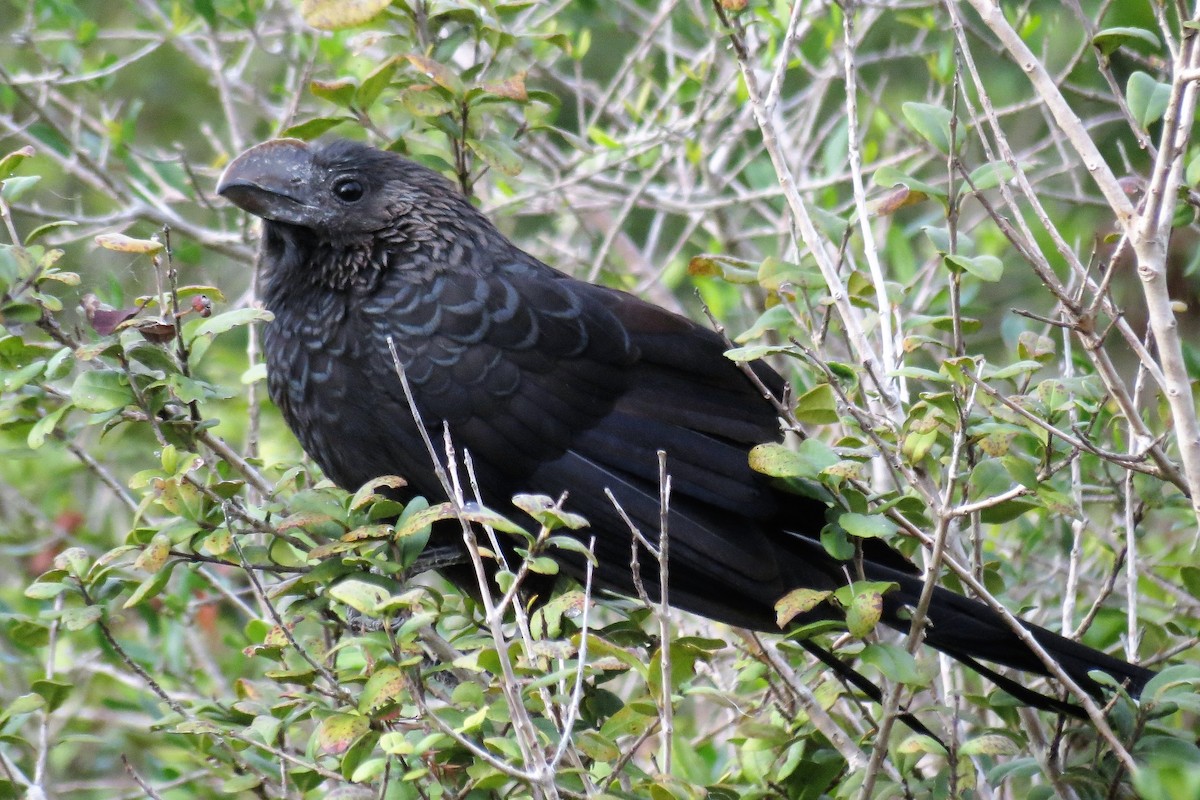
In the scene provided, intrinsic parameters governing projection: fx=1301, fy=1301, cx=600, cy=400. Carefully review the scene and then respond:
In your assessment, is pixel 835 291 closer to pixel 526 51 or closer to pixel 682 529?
pixel 682 529

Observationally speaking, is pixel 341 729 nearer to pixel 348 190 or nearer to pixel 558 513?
pixel 558 513

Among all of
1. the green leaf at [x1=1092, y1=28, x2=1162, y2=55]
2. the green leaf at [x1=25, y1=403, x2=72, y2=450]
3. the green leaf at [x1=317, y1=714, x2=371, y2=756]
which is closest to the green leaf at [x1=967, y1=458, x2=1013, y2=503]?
the green leaf at [x1=1092, y1=28, x2=1162, y2=55]

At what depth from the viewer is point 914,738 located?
2.03 metres

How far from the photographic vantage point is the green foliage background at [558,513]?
2035 millimetres

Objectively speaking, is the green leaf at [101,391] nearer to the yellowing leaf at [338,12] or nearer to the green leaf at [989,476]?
the yellowing leaf at [338,12]

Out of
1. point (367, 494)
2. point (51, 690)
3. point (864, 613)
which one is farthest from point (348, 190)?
point (864, 613)

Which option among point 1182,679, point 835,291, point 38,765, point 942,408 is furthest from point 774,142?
point 38,765

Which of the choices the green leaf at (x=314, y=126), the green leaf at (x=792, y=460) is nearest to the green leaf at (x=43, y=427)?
the green leaf at (x=314, y=126)

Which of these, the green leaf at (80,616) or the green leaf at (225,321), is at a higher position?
the green leaf at (225,321)

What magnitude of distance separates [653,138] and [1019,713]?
6.05 ft

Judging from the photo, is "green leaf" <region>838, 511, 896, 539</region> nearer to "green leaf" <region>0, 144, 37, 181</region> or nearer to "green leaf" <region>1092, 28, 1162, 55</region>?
"green leaf" <region>1092, 28, 1162, 55</region>

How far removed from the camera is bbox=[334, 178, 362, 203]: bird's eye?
10.1 feet

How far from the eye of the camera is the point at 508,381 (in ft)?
9.58

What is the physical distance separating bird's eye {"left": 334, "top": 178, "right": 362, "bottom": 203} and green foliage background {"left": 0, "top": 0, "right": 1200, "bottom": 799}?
18cm
